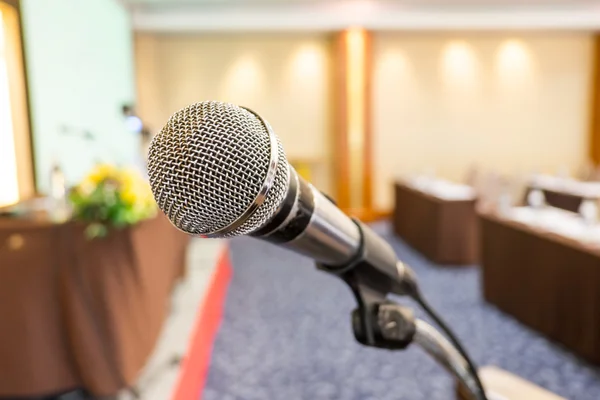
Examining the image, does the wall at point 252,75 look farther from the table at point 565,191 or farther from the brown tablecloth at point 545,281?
the brown tablecloth at point 545,281

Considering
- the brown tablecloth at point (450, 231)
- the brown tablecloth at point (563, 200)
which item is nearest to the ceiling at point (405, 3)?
the brown tablecloth at point (563, 200)

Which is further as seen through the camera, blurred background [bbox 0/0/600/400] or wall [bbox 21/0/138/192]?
wall [bbox 21/0/138/192]

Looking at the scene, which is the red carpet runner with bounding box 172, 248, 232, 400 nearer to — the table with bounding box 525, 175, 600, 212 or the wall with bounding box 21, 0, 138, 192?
the wall with bounding box 21, 0, 138, 192

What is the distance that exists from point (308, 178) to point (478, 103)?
451 cm

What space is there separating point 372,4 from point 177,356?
5.48 metres

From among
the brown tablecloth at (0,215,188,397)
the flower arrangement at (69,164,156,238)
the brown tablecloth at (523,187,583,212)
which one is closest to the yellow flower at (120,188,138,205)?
the flower arrangement at (69,164,156,238)

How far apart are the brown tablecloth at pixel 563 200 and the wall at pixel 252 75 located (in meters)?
3.08

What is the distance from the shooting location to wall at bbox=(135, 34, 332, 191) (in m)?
7.05

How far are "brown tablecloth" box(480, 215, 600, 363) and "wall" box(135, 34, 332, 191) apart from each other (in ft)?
13.0

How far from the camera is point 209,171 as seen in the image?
45cm

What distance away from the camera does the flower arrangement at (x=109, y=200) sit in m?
2.10

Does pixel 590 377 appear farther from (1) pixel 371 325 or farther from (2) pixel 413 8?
(2) pixel 413 8

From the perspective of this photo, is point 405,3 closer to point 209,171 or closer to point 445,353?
point 445,353

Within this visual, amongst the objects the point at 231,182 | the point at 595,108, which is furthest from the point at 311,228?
the point at 595,108
